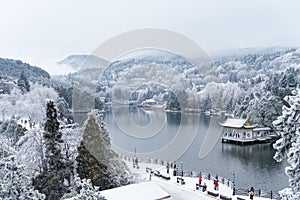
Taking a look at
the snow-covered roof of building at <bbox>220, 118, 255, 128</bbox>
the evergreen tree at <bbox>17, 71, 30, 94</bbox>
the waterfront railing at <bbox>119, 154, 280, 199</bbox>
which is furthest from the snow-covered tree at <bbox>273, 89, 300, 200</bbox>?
the evergreen tree at <bbox>17, 71, 30, 94</bbox>

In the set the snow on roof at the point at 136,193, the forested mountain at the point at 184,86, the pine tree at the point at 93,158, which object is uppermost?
the forested mountain at the point at 184,86

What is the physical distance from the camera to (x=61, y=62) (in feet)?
61.9

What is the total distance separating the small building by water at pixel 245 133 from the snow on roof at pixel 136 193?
13692 millimetres

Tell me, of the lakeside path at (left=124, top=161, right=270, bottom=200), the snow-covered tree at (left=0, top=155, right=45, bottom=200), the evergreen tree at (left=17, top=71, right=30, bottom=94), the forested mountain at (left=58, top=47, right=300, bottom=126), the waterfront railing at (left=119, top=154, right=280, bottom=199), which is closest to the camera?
the snow-covered tree at (left=0, top=155, right=45, bottom=200)

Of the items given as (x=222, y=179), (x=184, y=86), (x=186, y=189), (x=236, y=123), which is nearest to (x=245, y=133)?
(x=236, y=123)

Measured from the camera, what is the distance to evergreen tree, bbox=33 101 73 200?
9062 mm

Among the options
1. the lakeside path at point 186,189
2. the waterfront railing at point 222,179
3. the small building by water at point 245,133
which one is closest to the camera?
the lakeside path at point 186,189

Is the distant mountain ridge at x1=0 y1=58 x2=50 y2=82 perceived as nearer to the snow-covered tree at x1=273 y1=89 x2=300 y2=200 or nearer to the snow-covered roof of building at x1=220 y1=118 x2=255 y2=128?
the snow-covered roof of building at x1=220 y1=118 x2=255 y2=128

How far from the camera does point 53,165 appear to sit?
9391 mm

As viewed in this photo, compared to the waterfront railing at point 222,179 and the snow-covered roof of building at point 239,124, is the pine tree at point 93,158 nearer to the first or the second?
the waterfront railing at point 222,179

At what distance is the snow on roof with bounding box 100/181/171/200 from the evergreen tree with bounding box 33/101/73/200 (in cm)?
163

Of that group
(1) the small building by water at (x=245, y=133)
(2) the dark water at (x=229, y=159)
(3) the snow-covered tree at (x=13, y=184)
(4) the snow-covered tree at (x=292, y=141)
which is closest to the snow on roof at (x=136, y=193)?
(3) the snow-covered tree at (x=13, y=184)

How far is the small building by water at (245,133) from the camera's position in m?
21.3

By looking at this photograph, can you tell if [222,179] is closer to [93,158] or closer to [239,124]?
[93,158]
